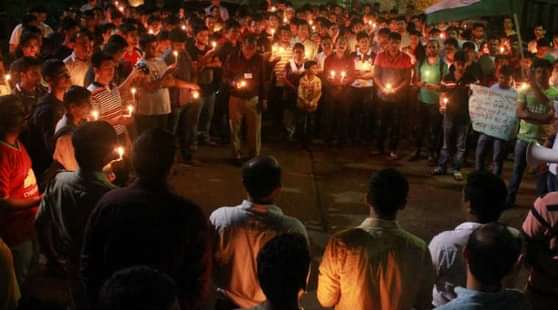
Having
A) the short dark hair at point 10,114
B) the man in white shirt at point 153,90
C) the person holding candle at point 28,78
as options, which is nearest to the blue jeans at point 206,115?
the man in white shirt at point 153,90

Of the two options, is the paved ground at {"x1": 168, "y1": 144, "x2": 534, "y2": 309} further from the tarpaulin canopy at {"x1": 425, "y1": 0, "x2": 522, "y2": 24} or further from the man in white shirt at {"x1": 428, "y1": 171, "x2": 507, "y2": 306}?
the man in white shirt at {"x1": 428, "y1": 171, "x2": 507, "y2": 306}

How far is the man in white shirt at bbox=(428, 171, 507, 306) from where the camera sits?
382cm

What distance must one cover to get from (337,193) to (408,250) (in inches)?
214

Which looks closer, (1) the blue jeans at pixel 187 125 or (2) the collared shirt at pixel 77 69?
(2) the collared shirt at pixel 77 69

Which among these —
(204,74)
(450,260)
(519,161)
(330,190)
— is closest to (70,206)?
(450,260)

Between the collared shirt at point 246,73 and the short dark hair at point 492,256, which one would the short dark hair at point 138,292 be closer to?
the short dark hair at point 492,256

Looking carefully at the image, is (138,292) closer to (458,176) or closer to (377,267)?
(377,267)

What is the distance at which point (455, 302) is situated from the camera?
9.70ft

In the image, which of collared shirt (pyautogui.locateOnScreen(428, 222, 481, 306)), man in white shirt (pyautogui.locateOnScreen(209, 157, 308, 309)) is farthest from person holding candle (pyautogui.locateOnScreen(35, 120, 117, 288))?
collared shirt (pyautogui.locateOnScreen(428, 222, 481, 306))

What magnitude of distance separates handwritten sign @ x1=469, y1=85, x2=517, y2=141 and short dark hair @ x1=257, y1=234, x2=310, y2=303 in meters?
6.58

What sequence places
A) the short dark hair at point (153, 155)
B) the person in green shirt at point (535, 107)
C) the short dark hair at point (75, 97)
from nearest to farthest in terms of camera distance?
the short dark hair at point (153, 155)
the short dark hair at point (75, 97)
the person in green shirt at point (535, 107)

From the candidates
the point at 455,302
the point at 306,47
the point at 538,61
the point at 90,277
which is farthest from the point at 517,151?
the point at 90,277

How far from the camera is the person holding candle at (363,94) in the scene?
36.8 feet

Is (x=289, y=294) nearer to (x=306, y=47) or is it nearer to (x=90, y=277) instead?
(x=90, y=277)
